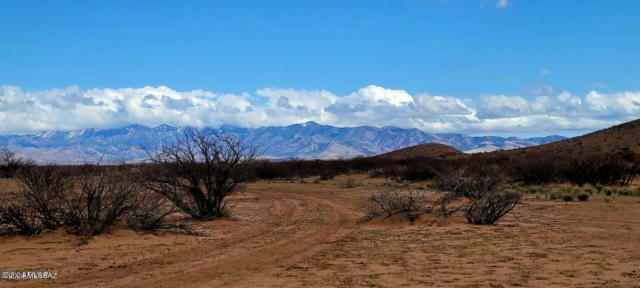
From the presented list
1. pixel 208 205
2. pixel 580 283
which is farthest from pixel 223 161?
pixel 580 283

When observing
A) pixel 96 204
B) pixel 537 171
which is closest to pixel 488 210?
pixel 96 204

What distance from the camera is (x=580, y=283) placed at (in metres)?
9.35

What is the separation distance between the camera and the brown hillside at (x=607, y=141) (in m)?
65.1

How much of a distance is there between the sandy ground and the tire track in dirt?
0.07 feet

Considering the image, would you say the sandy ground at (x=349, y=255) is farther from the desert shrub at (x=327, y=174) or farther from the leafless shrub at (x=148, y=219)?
the desert shrub at (x=327, y=174)

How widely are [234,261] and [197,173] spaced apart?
8.14 metres

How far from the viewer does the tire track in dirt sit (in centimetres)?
989

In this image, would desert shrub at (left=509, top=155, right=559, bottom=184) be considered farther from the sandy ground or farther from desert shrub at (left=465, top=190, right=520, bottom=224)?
desert shrub at (left=465, top=190, right=520, bottom=224)

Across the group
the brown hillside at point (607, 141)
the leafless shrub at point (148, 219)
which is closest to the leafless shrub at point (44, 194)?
the leafless shrub at point (148, 219)

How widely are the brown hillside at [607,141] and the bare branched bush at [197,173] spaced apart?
166 feet

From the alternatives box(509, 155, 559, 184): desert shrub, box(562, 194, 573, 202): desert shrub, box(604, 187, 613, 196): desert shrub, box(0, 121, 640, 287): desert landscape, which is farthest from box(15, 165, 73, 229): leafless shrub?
box(509, 155, 559, 184): desert shrub

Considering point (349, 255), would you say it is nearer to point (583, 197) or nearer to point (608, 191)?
point (583, 197)

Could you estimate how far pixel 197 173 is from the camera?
19.5 m

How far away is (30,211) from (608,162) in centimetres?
3107
